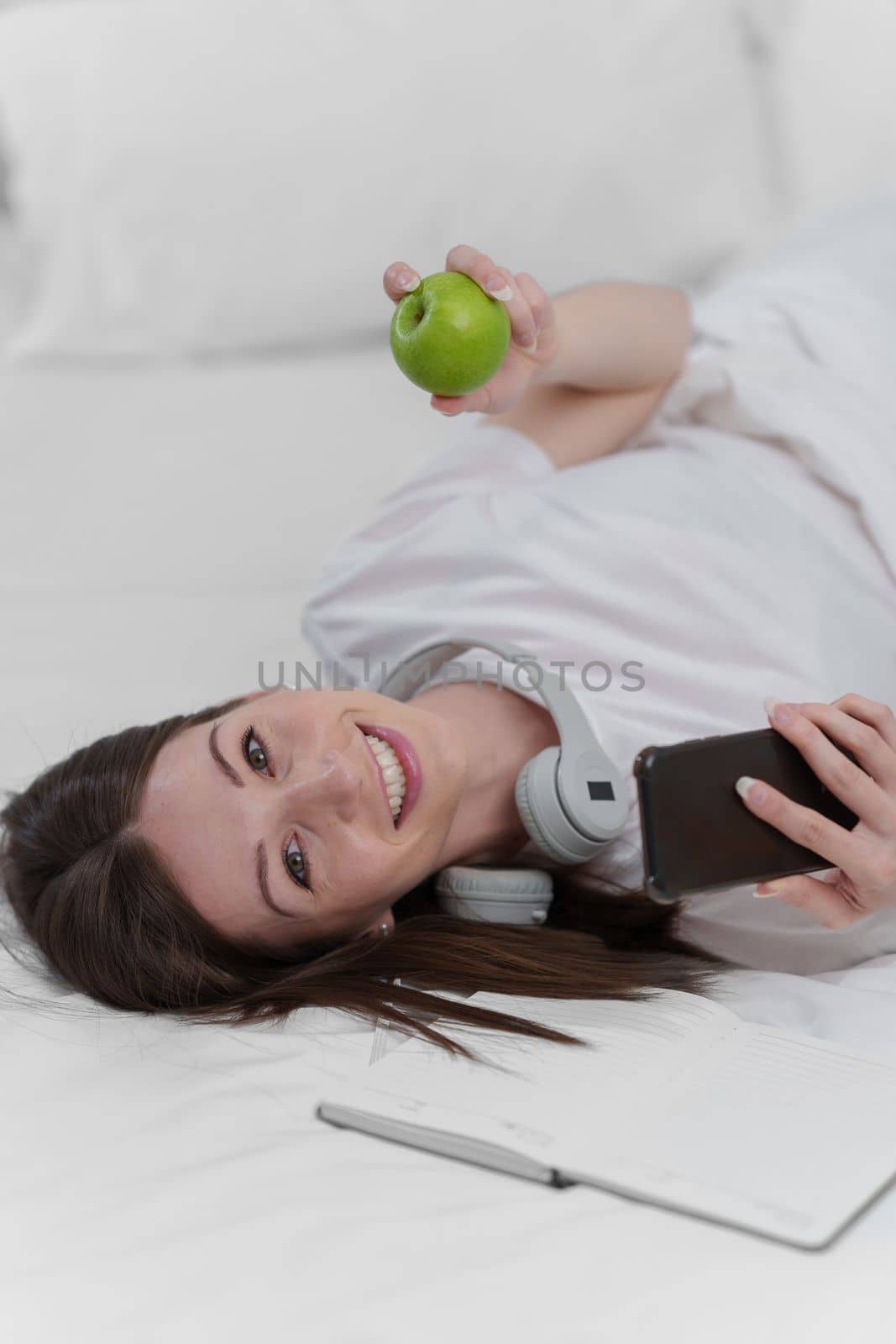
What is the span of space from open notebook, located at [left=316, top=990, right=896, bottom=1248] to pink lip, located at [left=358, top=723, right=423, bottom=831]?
0.20 m

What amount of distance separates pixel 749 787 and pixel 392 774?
0.32m

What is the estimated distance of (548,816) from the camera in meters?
1.13

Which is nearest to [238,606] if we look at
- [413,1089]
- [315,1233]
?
[413,1089]

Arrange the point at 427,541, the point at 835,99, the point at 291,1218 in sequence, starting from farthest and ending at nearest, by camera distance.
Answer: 1. the point at 835,99
2. the point at 427,541
3. the point at 291,1218

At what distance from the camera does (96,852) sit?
1136 millimetres

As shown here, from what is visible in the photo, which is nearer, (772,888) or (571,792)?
(772,888)

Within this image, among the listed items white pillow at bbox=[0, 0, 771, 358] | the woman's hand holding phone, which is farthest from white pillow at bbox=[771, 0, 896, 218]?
the woman's hand holding phone

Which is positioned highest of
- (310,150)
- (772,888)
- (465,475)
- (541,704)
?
(310,150)

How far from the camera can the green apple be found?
3.16ft

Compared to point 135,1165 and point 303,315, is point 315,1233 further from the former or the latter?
point 303,315

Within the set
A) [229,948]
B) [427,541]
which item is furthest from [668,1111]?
[427,541]

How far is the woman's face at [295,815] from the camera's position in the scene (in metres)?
1.07

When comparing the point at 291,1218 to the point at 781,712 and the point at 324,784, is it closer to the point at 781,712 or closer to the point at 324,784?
the point at 324,784

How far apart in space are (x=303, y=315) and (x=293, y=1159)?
1.47 metres
